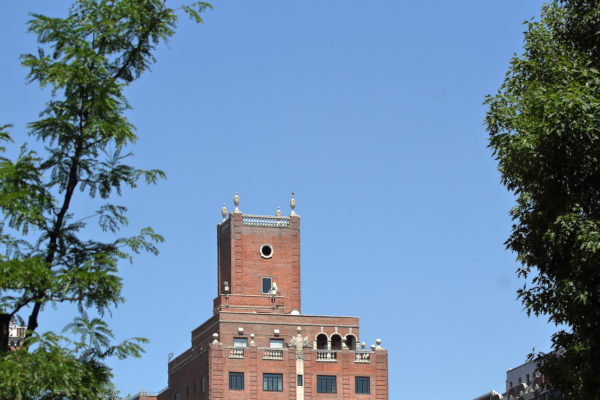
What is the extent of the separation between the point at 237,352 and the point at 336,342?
11.3 metres

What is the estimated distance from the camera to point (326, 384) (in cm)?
11619

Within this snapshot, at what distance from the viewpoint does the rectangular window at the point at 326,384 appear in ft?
380

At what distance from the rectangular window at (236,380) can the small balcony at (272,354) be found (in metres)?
3.22

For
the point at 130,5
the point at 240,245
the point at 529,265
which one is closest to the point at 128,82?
the point at 130,5

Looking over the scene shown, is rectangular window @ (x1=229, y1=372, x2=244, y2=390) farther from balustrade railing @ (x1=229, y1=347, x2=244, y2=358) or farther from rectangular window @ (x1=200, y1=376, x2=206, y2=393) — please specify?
rectangular window @ (x1=200, y1=376, x2=206, y2=393)

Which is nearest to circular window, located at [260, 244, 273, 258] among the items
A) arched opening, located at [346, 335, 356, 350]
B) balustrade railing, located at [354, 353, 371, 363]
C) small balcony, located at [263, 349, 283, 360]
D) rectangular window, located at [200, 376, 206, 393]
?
arched opening, located at [346, 335, 356, 350]

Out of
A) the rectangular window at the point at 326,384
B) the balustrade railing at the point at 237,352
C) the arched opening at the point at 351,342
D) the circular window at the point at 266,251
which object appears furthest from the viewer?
the circular window at the point at 266,251

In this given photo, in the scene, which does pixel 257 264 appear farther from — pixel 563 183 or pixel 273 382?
pixel 563 183

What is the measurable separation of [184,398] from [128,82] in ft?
344

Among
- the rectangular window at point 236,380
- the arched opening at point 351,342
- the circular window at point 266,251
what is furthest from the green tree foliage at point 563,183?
the circular window at point 266,251

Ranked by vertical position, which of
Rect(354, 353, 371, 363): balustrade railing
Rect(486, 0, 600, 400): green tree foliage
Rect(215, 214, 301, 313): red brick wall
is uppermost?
Rect(215, 214, 301, 313): red brick wall

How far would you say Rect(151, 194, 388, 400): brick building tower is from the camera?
115 meters

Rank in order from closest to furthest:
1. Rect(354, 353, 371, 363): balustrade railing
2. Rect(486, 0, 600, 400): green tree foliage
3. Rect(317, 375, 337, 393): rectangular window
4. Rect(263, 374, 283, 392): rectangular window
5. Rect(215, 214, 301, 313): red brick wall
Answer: Rect(486, 0, 600, 400): green tree foliage < Rect(263, 374, 283, 392): rectangular window < Rect(317, 375, 337, 393): rectangular window < Rect(354, 353, 371, 363): balustrade railing < Rect(215, 214, 301, 313): red brick wall

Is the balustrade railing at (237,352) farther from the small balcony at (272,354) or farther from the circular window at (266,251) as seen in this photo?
the circular window at (266,251)
